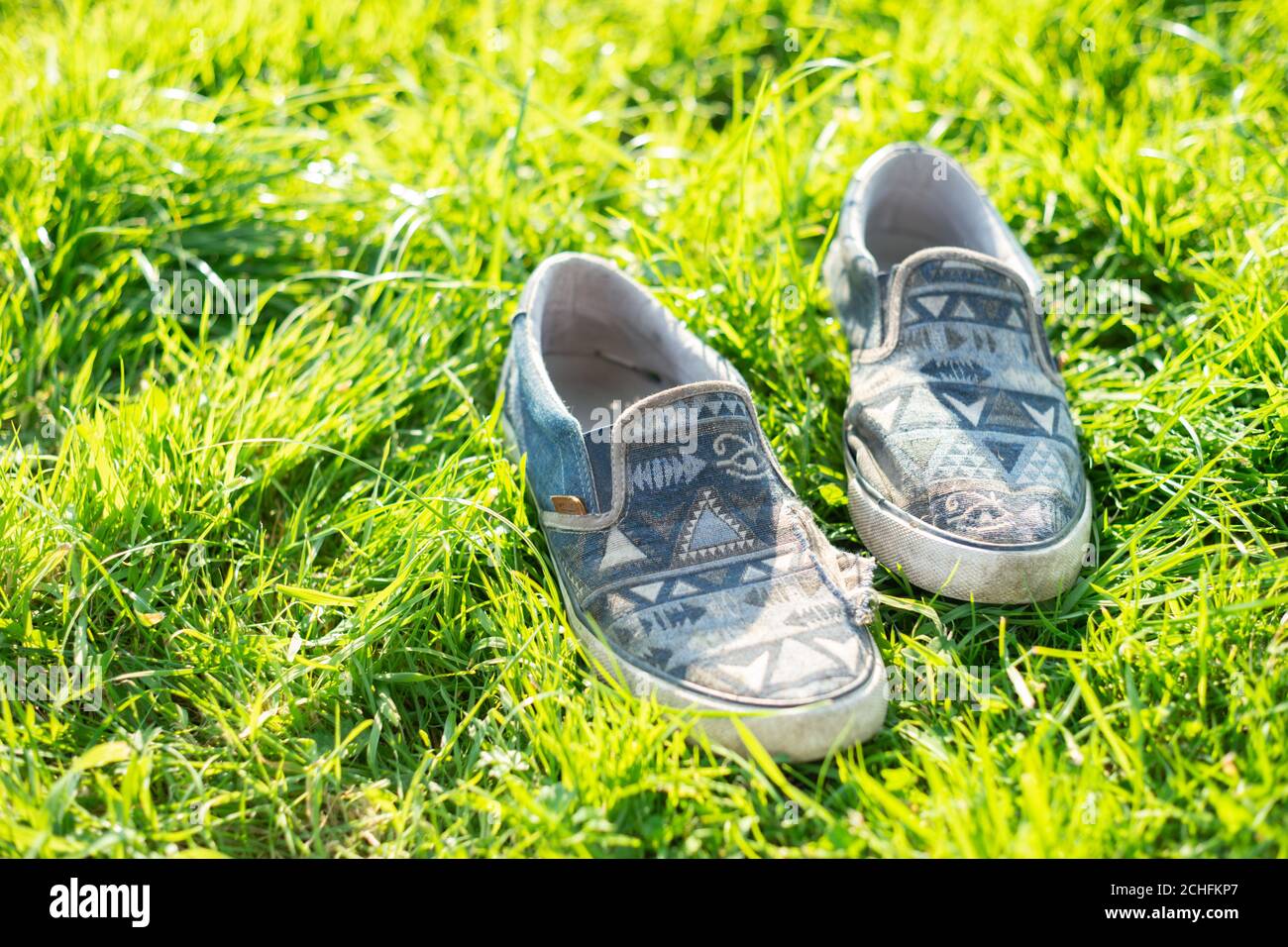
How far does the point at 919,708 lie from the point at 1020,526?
43cm

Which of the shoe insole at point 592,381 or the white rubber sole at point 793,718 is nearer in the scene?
the white rubber sole at point 793,718

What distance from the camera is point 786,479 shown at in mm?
2258

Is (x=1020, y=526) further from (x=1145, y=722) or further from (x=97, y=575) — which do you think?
(x=97, y=575)

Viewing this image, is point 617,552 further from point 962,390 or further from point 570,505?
point 962,390

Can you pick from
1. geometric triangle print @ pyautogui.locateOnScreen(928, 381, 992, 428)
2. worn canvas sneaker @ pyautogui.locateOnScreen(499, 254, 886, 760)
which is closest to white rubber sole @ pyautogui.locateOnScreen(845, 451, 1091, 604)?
worn canvas sneaker @ pyautogui.locateOnScreen(499, 254, 886, 760)

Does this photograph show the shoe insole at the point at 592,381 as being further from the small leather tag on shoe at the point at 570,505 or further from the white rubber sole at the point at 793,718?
the white rubber sole at the point at 793,718

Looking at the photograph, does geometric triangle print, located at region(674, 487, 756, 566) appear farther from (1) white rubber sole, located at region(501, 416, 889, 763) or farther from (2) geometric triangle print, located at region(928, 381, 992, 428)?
(2) geometric triangle print, located at region(928, 381, 992, 428)

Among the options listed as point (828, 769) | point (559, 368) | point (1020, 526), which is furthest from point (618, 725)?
point (559, 368)

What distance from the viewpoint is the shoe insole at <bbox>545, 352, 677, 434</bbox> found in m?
2.66

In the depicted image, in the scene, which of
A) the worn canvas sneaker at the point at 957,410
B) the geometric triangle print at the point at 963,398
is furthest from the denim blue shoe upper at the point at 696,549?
the geometric triangle print at the point at 963,398

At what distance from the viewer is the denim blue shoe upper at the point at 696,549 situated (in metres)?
1.93

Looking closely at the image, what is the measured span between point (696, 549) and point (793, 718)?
414mm

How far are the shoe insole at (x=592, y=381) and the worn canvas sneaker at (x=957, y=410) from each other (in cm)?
54

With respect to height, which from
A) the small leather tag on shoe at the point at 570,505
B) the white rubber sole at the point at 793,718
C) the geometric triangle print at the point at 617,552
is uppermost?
the small leather tag on shoe at the point at 570,505
